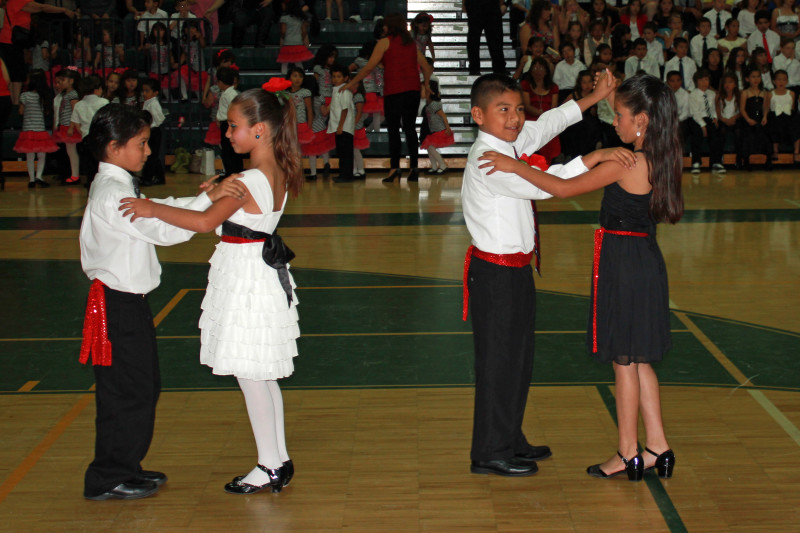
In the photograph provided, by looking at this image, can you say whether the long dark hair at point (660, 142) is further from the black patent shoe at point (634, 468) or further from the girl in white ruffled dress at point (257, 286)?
the girl in white ruffled dress at point (257, 286)

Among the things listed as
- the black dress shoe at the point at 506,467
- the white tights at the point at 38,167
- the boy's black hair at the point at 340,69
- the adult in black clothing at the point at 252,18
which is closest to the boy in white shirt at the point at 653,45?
the boy's black hair at the point at 340,69

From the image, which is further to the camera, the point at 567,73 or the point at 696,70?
the point at 696,70

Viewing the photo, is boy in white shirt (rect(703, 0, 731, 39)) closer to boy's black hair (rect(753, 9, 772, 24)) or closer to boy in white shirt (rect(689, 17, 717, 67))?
boy's black hair (rect(753, 9, 772, 24))

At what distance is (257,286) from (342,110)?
10.1 m

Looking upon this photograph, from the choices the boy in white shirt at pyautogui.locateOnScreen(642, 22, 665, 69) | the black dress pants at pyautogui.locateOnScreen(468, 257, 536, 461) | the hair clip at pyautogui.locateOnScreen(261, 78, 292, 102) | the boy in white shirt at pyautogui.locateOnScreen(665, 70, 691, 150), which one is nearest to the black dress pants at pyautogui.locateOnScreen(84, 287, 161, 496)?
the hair clip at pyautogui.locateOnScreen(261, 78, 292, 102)

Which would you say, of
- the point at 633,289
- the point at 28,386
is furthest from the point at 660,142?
the point at 28,386

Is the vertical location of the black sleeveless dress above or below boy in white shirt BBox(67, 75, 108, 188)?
below

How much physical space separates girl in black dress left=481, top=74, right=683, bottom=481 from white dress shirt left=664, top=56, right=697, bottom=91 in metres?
11.6

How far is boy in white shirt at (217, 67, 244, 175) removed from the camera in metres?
12.7

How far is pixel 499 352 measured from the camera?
405 centimetres

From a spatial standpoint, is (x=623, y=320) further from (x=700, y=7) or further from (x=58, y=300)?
(x=700, y=7)

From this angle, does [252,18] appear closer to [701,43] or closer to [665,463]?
[701,43]

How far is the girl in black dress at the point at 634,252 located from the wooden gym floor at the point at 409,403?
0.77ft

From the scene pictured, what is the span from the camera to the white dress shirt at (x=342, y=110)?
13.7m
